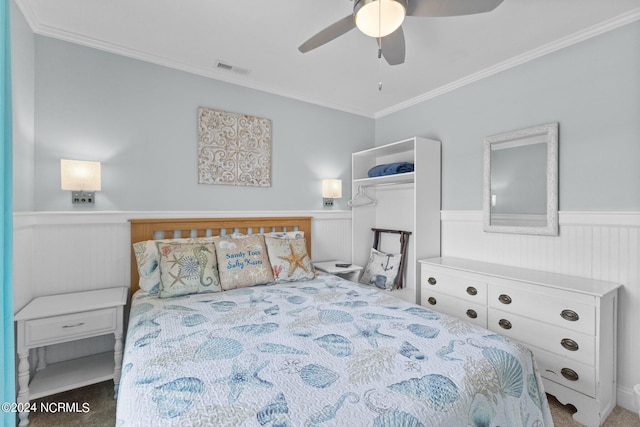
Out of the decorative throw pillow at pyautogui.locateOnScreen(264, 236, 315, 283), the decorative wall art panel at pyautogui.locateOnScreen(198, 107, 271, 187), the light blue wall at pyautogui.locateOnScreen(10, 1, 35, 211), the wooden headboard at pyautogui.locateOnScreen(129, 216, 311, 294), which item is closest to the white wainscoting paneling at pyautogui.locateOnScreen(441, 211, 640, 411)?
the decorative throw pillow at pyautogui.locateOnScreen(264, 236, 315, 283)

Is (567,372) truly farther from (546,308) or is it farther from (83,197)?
(83,197)

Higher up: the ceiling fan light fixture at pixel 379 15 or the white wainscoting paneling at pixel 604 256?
the ceiling fan light fixture at pixel 379 15

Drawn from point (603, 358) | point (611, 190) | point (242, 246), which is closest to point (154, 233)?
point (242, 246)

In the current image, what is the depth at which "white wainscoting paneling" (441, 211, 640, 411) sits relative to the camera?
1.98 meters

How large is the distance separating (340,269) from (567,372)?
74.1 inches

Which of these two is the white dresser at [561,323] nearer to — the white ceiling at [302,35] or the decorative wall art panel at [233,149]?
the white ceiling at [302,35]

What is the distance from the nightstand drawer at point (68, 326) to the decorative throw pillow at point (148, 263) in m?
0.26

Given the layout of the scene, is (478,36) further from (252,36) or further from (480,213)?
(252,36)

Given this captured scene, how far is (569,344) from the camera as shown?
6.29 ft

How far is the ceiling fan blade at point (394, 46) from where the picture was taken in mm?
1765

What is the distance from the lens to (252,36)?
7.32 feet

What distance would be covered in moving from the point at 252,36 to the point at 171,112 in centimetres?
99

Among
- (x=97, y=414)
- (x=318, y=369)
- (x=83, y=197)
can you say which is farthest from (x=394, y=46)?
(x=97, y=414)

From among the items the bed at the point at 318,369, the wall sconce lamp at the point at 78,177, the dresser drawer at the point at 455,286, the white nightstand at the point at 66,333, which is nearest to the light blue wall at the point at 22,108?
the wall sconce lamp at the point at 78,177
